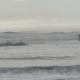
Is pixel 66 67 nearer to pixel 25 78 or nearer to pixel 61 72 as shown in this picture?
pixel 61 72

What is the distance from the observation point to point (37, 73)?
75.4ft

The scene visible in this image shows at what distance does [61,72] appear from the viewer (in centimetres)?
2320

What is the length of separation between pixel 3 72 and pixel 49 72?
11.9ft

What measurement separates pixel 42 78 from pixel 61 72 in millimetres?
3042

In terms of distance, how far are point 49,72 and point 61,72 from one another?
37.0 inches

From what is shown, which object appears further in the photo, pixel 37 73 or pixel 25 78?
pixel 37 73

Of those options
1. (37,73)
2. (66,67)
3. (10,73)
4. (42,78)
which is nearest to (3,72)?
(10,73)

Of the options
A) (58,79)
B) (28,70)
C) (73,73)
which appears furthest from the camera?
(28,70)

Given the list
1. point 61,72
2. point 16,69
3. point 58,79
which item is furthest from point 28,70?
point 58,79

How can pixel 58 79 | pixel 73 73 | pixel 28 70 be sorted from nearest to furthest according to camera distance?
pixel 58 79 → pixel 73 73 → pixel 28 70

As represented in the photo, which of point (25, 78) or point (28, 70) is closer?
point (25, 78)

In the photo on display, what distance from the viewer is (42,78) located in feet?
67.5

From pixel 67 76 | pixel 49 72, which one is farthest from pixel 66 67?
pixel 67 76

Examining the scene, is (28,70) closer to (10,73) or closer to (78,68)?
(10,73)
